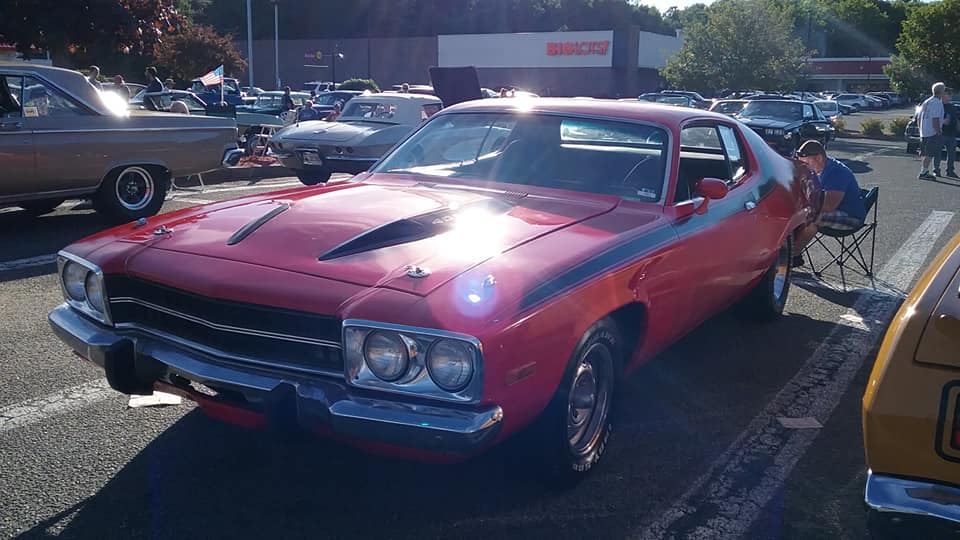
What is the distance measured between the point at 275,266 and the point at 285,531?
94 cm

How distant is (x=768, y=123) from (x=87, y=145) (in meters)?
15.2

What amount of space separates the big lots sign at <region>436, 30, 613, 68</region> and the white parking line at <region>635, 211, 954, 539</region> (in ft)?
171

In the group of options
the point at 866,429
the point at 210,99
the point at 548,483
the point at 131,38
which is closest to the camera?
the point at 866,429

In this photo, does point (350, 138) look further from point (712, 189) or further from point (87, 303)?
point (87, 303)

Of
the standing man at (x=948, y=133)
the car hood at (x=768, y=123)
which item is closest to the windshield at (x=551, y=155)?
the standing man at (x=948, y=133)

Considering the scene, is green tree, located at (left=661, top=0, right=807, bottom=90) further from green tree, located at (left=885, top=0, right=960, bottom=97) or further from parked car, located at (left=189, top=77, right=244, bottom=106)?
parked car, located at (left=189, top=77, right=244, bottom=106)

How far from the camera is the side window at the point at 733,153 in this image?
5.28 meters

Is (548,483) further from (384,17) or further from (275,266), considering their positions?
(384,17)

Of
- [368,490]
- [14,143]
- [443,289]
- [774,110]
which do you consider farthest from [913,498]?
[774,110]

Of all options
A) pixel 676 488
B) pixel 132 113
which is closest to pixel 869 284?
pixel 676 488

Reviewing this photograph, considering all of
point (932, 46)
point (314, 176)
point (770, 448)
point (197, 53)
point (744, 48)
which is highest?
point (932, 46)

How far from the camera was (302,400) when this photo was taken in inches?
117

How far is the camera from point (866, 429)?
2.42 m

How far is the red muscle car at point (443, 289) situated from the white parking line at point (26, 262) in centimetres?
366
